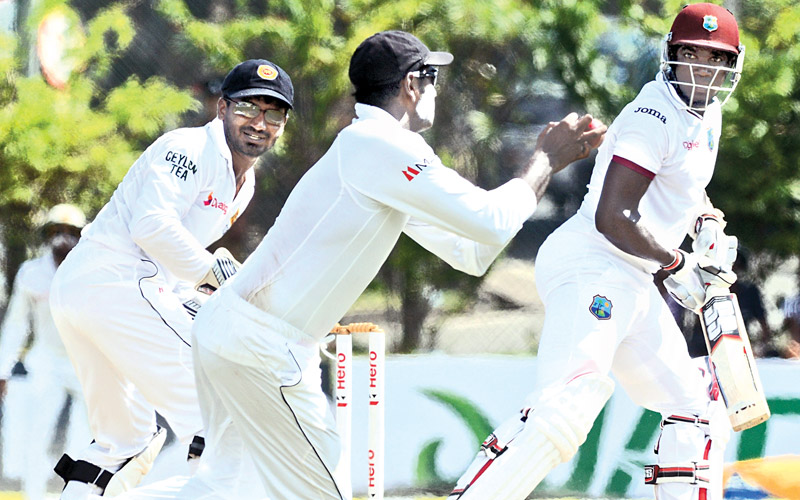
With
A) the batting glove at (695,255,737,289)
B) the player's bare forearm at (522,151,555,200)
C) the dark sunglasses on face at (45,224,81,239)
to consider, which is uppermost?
the batting glove at (695,255,737,289)

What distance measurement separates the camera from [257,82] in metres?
4.19

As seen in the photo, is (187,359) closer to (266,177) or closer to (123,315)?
(123,315)

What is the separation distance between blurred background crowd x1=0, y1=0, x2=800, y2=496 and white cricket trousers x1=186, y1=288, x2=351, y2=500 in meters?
3.23

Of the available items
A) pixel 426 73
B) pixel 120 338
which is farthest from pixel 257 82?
pixel 426 73

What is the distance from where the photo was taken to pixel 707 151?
3.95 metres

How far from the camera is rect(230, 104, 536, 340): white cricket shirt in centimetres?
295

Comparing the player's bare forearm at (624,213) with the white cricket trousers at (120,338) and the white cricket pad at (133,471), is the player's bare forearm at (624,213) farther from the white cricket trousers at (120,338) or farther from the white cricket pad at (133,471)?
the white cricket pad at (133,471)

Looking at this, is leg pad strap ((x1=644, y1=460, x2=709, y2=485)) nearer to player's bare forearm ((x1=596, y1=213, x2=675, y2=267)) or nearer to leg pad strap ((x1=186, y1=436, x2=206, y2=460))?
player's bare forearm ((x1=596, y1=213, x2=675, y2=267))

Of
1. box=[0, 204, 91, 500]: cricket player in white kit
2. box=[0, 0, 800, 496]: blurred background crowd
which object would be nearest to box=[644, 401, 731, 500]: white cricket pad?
box=[0, 0, 800, 496]: blurred background crowd

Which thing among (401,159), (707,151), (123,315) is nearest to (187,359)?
(123,315)

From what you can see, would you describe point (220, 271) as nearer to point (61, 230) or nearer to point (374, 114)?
point (374, 114)

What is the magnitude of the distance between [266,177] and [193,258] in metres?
2.39

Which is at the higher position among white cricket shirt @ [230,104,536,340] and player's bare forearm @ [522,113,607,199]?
player's bare forearm @ [522,113,607,199]

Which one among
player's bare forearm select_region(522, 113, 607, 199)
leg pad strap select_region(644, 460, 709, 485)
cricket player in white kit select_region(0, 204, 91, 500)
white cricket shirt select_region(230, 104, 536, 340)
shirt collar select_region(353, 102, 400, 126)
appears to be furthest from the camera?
cricket player in white kit select_region(0, 204, 91, 500)
